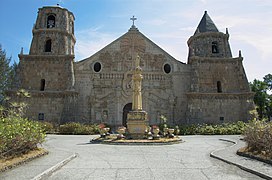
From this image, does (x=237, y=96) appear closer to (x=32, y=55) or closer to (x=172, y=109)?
(x=172, y=109)

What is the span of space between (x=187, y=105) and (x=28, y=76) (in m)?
16.2

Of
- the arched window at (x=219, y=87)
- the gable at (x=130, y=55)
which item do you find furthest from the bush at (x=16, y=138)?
the arched window at (x=219, y=87)

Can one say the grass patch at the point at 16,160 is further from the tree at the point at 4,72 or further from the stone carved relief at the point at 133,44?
the tree at the point at 4,72

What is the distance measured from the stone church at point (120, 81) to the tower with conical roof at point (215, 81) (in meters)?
0.09

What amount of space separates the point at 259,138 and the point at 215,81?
16.9 meters

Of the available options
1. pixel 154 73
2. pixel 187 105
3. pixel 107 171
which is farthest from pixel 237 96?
pixel 107 171

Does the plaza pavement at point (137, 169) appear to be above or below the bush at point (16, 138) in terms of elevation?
below

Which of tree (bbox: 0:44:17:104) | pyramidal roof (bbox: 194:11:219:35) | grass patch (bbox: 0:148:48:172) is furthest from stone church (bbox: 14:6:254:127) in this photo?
grass patch (bbox: 0:148:48:172)

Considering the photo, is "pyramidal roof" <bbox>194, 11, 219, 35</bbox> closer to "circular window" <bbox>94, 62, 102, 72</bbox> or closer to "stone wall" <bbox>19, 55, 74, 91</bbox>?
"circular window" <bbox>94, 62, 102, 72</bbox>

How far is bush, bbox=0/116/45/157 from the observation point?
654 cm

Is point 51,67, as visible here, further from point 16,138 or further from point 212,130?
point 16,138

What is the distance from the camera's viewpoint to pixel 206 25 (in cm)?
2639

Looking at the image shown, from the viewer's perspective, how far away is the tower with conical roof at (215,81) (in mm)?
22641

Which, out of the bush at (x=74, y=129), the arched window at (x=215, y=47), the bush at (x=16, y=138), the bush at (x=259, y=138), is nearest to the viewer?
the bush at (x=16, y=138)
